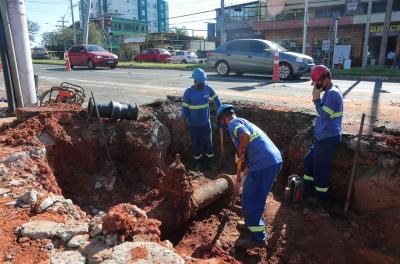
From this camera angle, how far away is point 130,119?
20.1 ft

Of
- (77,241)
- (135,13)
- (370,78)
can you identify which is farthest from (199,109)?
(135,13)

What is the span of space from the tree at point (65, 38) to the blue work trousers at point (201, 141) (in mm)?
44840

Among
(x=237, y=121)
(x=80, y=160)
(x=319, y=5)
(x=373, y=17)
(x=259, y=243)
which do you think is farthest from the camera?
(x=319, y=5)

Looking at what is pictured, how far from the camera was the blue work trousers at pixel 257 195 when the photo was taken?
13.6 ft

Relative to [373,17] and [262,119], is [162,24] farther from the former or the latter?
[262,119]

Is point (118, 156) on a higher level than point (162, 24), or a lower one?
lower

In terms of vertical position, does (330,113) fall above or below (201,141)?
above

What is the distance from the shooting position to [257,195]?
4250 millimetres

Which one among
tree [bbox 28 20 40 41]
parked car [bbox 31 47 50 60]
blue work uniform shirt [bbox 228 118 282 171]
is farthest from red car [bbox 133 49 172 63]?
tree [bbox 28 20 40 41]

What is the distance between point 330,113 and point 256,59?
1076cm

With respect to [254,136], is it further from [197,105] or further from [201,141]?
[201,141]

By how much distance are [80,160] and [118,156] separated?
67 centimetres

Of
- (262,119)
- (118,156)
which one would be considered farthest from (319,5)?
(118,156)

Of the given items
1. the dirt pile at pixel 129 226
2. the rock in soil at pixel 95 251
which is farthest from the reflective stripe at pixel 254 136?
the rock in soil at pixel 95 251
